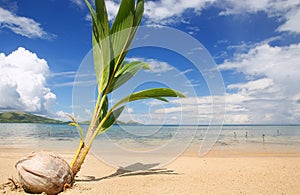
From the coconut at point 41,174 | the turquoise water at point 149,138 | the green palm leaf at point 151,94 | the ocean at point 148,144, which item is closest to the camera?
the coconut at point 41,174

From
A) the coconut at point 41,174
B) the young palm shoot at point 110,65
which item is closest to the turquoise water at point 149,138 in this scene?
the young palm shoot at point 110,65

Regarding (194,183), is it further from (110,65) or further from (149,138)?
(149,138)

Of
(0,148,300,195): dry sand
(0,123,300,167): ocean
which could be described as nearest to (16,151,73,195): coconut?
(0,148,300,195): dry sand

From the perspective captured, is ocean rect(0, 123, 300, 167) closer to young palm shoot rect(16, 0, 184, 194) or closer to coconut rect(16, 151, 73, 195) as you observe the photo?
young palm shoot rect(16, 0, 184, 194)

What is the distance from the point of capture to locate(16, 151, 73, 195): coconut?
14.8 ft

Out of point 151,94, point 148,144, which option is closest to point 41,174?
point 151,94

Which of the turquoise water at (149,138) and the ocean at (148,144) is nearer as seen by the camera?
the ocean at (148,144)

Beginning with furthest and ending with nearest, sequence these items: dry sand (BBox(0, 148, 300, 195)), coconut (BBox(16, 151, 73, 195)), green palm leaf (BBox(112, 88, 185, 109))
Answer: green palm leaf (BBox(112, 88, 185, 109)), dry sand (BBox(0, 148, 300, 195)), coconut (BBox(16, 151, 73, 195))

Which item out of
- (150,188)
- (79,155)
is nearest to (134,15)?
(79,155)

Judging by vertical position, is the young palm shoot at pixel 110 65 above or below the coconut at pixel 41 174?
above

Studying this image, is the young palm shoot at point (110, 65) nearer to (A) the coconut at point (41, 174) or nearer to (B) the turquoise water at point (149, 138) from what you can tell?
(A) the coconut at point (41, 174)

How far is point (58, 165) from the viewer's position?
474 cm

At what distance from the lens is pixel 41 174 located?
4.50 metres

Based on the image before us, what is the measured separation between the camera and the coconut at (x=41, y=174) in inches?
177
